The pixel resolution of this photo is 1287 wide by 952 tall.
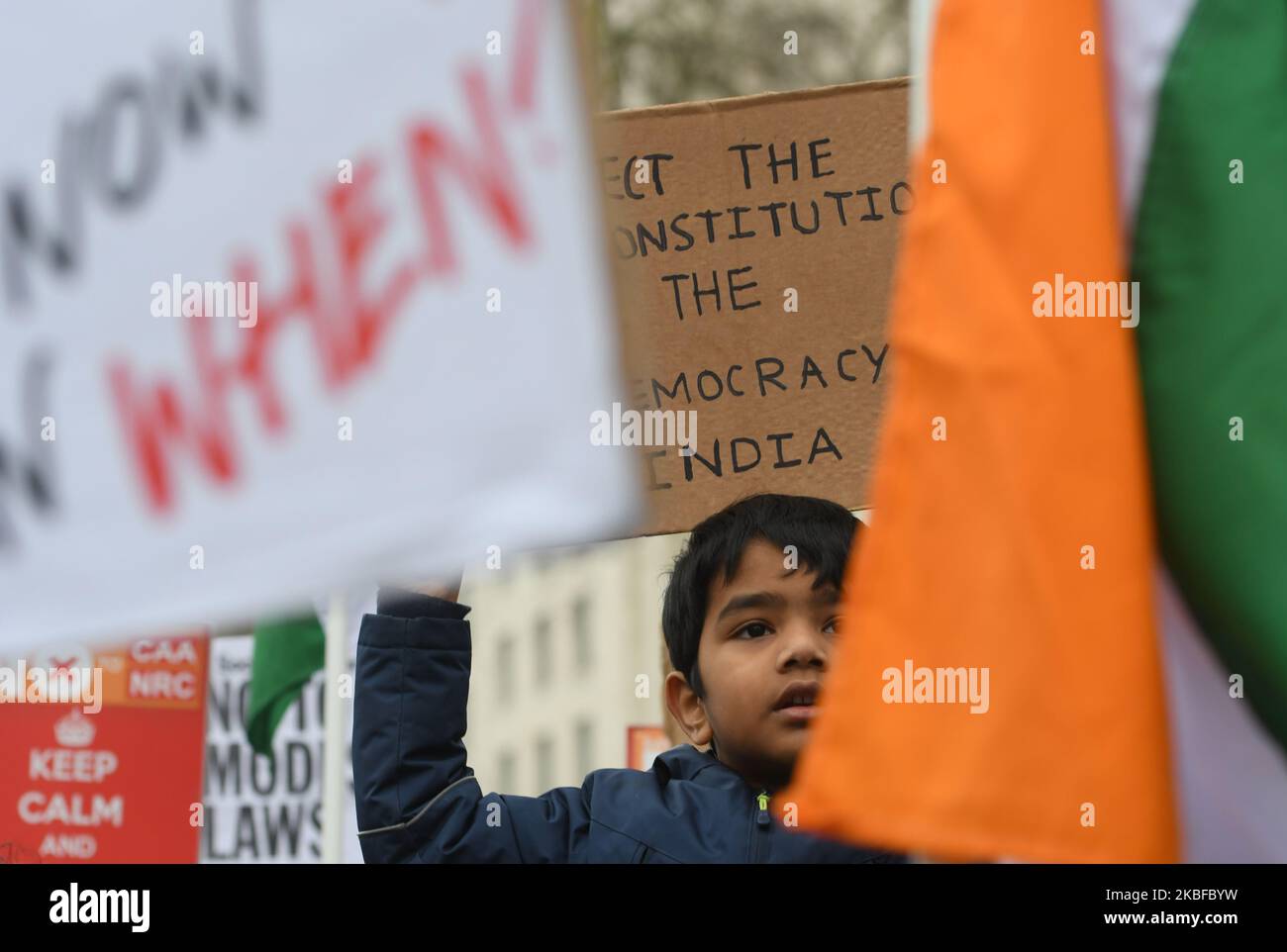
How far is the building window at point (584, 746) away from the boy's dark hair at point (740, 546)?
55.9 ft

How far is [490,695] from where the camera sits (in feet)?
81.3

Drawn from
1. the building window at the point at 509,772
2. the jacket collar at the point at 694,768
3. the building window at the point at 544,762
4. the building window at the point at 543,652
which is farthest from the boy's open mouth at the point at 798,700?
the building window at the point at 509,772

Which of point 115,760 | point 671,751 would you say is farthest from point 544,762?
point 671,751

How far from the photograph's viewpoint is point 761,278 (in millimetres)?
2789

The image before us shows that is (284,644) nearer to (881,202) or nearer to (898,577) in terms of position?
(881,202)

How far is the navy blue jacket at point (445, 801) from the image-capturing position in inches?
90.1

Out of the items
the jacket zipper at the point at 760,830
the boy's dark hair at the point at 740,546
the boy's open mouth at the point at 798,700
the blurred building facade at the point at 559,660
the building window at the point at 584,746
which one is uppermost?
the blurred building facade at the point at 559,660

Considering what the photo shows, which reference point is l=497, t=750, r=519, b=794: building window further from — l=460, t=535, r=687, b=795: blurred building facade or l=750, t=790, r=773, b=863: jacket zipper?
l=750, t=790, r=773, b=863: jacket zipper

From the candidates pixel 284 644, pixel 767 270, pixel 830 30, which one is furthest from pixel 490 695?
pixel 767 270

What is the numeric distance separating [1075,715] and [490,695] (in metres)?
23.5

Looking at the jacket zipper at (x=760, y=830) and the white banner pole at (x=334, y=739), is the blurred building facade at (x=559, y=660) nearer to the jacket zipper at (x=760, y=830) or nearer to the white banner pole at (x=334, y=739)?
the white banner pole at (x=334, y=739)

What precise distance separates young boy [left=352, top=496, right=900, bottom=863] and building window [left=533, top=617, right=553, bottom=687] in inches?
733

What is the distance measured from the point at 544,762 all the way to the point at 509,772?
5.84 ft

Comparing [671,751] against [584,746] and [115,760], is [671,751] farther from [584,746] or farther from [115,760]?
[584,746]
